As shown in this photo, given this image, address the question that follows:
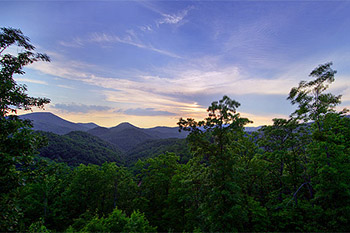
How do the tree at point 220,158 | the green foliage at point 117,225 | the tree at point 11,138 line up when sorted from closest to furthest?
the tree at point 11,138, the tree at point 220,158, the green foliage at point 117,225

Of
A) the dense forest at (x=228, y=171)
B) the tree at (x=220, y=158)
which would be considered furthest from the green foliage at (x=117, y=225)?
the tree at (x=220, y=158)

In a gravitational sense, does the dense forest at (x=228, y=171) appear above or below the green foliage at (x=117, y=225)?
above

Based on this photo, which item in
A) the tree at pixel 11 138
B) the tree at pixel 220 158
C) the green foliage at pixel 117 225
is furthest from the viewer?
the green foliage at pixel 117 225

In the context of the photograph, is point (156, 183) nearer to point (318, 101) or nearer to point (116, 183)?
point (116, 183)

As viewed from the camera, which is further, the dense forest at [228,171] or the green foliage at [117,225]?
the green foliage at [117,225]

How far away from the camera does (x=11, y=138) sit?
5.38 metres

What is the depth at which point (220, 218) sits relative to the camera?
363 inches

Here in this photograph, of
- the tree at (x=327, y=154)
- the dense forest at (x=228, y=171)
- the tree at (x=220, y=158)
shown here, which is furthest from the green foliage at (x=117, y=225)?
the tree at (x=327, y=154)

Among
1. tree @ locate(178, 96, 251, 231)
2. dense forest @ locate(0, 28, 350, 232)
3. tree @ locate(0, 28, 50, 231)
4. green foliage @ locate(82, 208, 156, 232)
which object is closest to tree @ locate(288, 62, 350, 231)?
dense forest @ locate(0, 28, 350, 232)

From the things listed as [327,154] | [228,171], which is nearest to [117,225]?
[228,171]

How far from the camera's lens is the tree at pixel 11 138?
16.2 feet

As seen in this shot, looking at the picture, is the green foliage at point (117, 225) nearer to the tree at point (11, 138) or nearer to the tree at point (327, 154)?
the tree at point (11, 138)

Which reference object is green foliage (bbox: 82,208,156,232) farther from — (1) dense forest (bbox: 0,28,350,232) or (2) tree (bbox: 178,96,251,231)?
(2) tree (bbox: 178,96,251,231)

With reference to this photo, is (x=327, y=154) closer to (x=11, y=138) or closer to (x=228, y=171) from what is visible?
(x=228, y=171)
